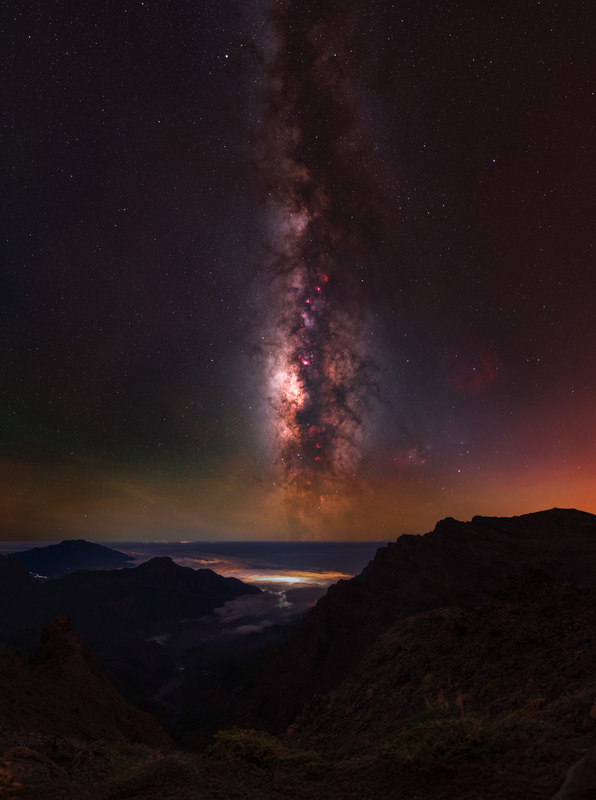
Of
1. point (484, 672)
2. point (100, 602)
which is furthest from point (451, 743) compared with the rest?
point (100, 602)

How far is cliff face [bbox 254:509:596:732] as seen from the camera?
2034 inches

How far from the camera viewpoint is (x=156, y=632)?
540 ft

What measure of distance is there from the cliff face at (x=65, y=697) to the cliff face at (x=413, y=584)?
32.1 meters

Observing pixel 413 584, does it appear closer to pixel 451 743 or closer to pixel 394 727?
pixel 394 727

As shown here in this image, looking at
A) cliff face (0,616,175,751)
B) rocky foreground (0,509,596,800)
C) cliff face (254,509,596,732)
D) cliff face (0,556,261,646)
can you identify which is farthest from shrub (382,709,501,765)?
cliff face (0,556,261,646)

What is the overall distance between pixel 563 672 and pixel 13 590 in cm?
19408

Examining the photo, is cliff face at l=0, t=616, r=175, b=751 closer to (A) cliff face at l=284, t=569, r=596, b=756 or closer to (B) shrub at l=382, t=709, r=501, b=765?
(A) cliff face at l=284, t=569, r=596, b=756

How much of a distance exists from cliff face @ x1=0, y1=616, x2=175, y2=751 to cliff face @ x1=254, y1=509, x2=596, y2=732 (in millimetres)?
32124

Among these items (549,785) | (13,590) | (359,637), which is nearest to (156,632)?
(13,590)

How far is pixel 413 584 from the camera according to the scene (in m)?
56.8

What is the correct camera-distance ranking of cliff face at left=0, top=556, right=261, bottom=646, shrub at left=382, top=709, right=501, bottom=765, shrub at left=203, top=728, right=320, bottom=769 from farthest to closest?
cliff face at left=0, top=556, right=261, bottom=646 → shrub at left=203, top=728, right=320, bottom=769 → shrub at left=382, top=709, right=501, bottom=765

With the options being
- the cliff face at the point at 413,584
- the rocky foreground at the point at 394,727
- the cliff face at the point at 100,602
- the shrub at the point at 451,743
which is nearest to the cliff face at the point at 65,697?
the rocky foreground at the point at 394,727

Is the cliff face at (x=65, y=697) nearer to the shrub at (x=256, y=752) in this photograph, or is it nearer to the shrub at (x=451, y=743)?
the shrub at (x=256, y=752)

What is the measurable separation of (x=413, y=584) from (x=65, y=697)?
4835cm
